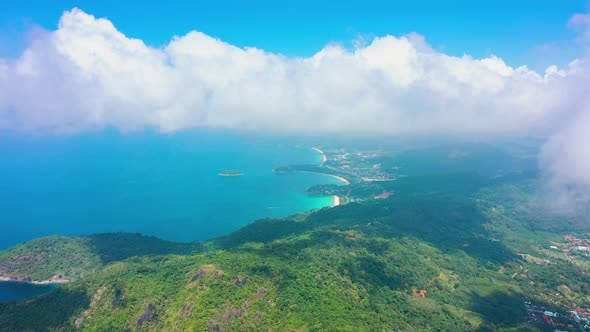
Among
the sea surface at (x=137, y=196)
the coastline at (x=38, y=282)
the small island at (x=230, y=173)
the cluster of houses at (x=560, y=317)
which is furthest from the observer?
the small island at (x=230, y=173)

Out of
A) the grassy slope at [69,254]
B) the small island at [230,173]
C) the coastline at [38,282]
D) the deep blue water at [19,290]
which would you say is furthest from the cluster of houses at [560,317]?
the small island at [230,173]

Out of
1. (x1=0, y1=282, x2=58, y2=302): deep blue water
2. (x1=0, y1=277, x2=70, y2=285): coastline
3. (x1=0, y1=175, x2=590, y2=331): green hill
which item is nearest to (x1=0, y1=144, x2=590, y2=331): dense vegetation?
(x1=0, y1=175, x2=590, y2=331): green hill

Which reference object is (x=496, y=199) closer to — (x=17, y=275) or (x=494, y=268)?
(x=494, y=268)

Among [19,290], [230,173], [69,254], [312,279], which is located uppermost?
[312,279]

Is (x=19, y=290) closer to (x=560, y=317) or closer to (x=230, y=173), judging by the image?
(x=560, y=317)

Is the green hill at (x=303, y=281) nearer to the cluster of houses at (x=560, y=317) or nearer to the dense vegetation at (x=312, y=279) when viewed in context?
the dense vegetation at (x=312, y=279)

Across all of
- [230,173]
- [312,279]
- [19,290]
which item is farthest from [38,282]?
[230,173]

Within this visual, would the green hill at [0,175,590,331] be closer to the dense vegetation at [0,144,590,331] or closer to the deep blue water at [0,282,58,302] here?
the dense vegetation at [0,144,590,331]
